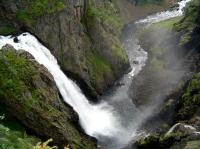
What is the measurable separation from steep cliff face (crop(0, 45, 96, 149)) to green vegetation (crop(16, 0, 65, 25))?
9835 millimetres

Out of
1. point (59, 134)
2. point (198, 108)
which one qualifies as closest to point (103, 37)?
point (198, 108)

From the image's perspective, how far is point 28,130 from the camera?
4119 cm

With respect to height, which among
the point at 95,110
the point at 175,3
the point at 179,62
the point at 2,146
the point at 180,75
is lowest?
the point at 2,146

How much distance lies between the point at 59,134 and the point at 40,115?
9.25 ft

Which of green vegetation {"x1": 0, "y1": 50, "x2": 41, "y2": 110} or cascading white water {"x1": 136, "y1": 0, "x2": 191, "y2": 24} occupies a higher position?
cascading white water {"x1": 136, "y1": 0, "x2": 191, "y2": 24}

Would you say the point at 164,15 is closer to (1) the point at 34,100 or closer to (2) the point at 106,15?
(2) the point at 106,15

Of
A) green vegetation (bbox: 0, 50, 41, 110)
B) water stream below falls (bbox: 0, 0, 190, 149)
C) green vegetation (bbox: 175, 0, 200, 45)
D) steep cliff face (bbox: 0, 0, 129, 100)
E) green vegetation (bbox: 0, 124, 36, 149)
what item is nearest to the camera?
green vegetation (bbox: 0, 124, 36, 149)

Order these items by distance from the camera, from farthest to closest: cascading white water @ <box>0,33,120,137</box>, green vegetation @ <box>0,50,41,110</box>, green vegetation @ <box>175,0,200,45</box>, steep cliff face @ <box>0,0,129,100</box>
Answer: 1. green vegetation @ <box>175,0,200,45</box>
2. steep cliff face @ <box>0,0,129,100</box>
3. cascading white water @ <box>0,33,120,137</box>
4. green vegetation @ <box>0,50,41,110</box>

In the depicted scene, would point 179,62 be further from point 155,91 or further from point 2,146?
point 2,146

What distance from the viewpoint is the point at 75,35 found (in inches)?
2468

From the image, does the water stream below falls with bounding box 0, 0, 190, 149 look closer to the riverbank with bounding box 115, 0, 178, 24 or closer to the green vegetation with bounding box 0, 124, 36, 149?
the green vegetation with bounding box 0, 124, 36, 149

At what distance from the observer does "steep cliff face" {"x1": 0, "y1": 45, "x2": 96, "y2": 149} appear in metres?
40.8

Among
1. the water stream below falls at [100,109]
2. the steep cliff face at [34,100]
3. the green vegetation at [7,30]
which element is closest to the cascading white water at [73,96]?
the water stream below falls at [100,109]

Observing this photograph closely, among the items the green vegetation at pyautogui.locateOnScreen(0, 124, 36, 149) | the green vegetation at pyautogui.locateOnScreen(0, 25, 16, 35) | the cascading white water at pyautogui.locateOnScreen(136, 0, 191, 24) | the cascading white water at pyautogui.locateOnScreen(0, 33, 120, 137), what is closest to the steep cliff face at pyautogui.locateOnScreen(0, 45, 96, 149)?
the cascading white water at pyautogui.locateOnScreen(0, 33, 120, 137)
